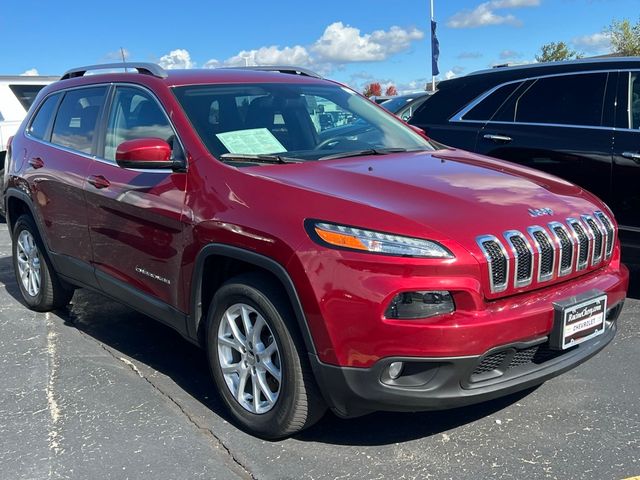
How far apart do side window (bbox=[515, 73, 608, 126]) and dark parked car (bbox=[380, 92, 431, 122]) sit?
513 centimetres

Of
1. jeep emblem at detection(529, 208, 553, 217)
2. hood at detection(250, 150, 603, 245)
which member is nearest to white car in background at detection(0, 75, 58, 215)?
hood at detection(250, 150, 603, 245)

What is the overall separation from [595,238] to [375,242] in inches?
46.2

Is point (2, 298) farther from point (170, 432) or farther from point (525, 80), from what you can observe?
point (525, 80)

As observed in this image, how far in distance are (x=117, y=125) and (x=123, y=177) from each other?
0.49 meters

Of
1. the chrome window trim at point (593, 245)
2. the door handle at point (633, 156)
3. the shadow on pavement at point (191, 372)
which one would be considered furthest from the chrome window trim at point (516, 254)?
the door handle at point (633, 156)

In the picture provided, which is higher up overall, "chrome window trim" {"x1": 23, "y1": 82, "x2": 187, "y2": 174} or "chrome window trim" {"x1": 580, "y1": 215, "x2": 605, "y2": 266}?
"chrome window trim" {"x1": 23, "y1": 82, "x2": 187, "y2": 174}

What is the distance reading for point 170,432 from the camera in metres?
3.29

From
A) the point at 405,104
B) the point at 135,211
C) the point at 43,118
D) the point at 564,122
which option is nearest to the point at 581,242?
the point at 135,211

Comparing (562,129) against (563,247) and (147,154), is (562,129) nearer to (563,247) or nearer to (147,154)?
(563,247)

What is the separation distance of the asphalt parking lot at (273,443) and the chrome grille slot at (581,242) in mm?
817

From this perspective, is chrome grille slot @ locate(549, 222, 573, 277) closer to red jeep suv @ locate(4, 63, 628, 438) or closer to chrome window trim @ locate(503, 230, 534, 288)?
red jeep suv @ locate(4, 63, 628, 438)

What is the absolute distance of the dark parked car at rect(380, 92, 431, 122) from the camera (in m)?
11.0

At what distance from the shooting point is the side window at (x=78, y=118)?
4379 mm

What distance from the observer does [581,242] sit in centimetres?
302
